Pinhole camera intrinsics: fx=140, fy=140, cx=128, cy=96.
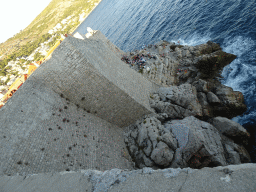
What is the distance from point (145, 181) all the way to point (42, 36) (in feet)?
454

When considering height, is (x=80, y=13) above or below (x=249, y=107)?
above

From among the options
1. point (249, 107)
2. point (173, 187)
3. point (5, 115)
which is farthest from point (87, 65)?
point (249, 107)

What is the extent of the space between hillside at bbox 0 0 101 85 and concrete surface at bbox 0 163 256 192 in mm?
78257

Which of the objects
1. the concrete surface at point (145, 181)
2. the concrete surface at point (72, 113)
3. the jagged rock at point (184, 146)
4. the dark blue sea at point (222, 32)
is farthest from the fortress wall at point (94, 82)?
the dark blue sea at point (222, 32)

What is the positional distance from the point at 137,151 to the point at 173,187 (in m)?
7.98

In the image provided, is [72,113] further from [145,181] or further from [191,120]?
[191,120]

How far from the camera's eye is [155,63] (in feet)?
71.9

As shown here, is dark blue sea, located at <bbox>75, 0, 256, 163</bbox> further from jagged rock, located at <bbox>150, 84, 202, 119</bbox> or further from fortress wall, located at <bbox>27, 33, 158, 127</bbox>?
fortress wall, located at <bbox>27, 33, 158, 127</bbox>

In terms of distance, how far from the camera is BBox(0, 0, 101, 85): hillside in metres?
82.3

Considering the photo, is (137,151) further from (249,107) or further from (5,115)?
(249,107)

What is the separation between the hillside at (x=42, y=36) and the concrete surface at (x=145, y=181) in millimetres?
78257

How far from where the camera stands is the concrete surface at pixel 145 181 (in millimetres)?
4578

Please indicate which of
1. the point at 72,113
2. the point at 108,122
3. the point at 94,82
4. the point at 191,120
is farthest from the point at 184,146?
the point at 72,113

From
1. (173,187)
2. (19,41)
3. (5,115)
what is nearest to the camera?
(173,187)
